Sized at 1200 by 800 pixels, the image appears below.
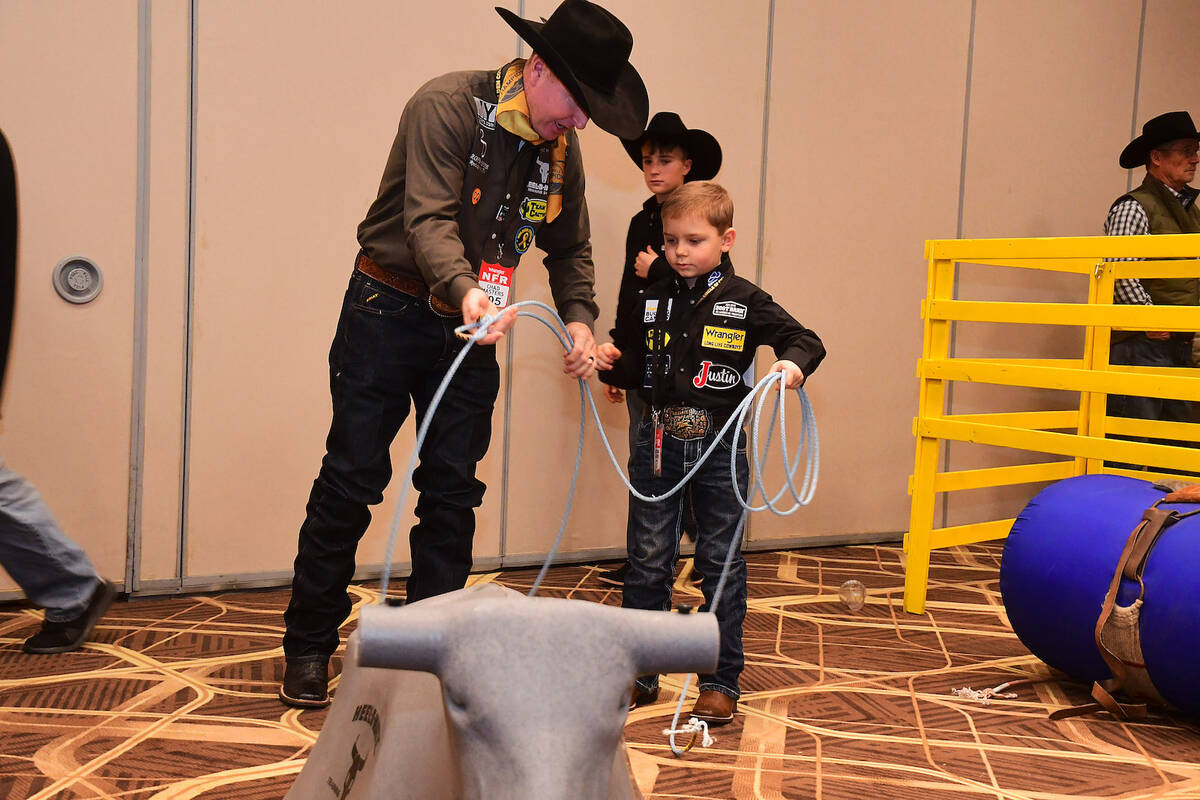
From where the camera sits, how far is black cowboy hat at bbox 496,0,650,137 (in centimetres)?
216

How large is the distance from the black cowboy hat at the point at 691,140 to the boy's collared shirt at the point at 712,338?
3.70ft

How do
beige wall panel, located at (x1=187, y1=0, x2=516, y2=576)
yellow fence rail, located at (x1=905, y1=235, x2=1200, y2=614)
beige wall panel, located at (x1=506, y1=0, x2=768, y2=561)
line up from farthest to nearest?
beige wall panel, located at (x1=506, y1=0, x2=768, y2=561) → beige wall panel, located at (x1=187, y1=0, x2=516, y2=576) → yellow fence rail, located at (x1=905, y1=235, x2=1200, y2=614)

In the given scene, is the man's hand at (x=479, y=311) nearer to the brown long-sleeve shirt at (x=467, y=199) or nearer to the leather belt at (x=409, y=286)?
the brown long-sleeve shirt at (x=467, y=199)

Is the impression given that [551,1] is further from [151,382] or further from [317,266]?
[151,382]

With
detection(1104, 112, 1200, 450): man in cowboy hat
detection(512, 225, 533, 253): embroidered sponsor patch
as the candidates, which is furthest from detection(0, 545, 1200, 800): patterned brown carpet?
detection(1104, 112, 1200, 450): man in cowboy hat

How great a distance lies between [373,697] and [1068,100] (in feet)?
17.0

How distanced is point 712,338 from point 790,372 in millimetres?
327

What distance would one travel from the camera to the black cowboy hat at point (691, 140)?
3.65m

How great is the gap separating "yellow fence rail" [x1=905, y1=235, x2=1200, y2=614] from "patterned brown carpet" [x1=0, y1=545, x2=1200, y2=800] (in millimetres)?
565

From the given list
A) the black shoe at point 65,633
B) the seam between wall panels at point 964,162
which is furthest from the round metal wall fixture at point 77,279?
the seam between wall panels at point 964,162

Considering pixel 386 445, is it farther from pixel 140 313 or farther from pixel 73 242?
pixel 73 242

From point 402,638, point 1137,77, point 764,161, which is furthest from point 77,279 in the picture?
point 1137,77

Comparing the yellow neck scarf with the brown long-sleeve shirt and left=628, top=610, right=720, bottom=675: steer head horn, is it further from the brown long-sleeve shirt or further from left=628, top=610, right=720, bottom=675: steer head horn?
left=628, top=610, right=720, bottom=675: steer head horn

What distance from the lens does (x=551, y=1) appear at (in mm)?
3955
